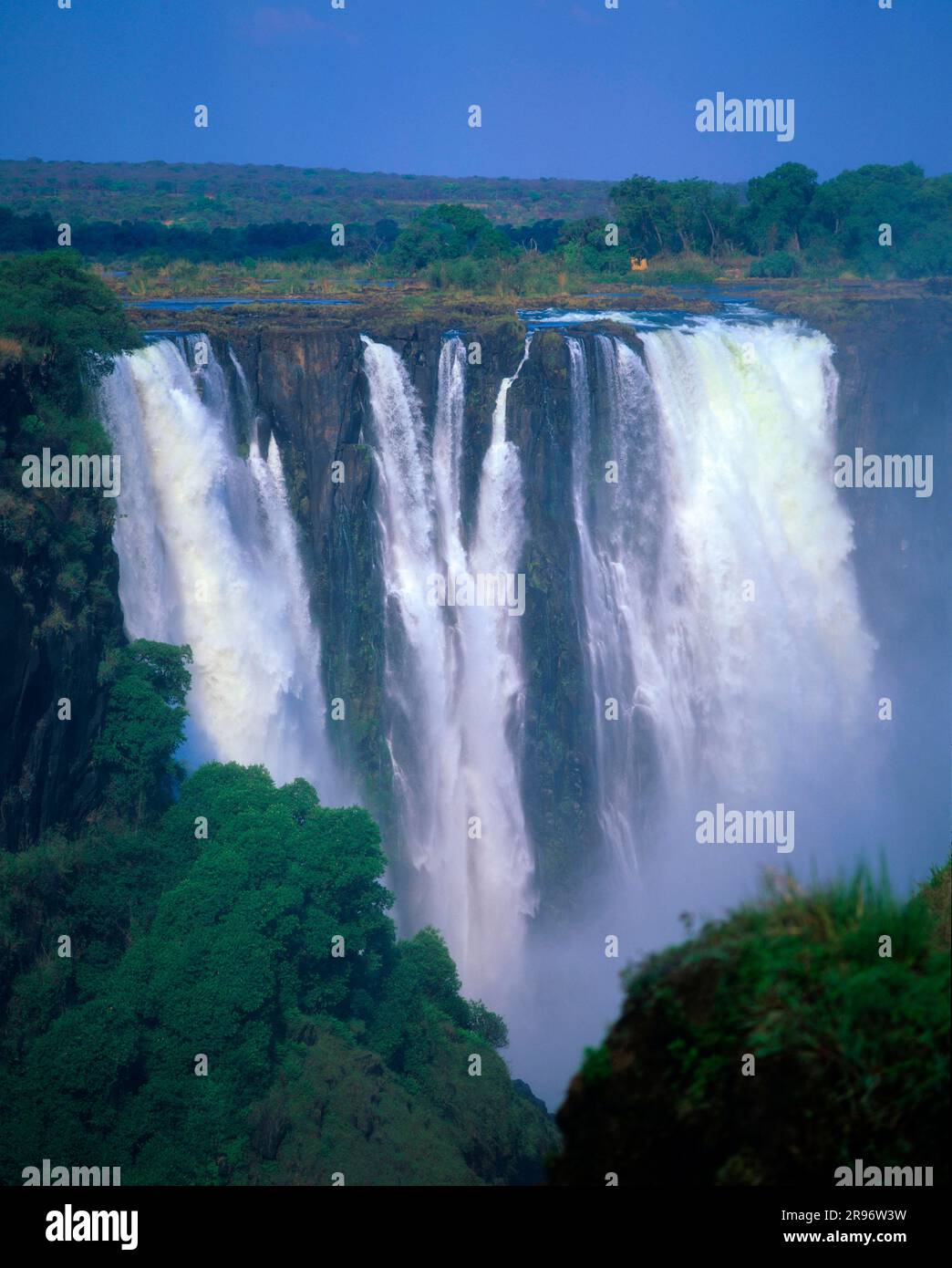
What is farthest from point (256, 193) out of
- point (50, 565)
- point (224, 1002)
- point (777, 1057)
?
point (777, 1057)

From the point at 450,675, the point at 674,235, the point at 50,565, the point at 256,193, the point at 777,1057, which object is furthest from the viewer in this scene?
the point at 256,193

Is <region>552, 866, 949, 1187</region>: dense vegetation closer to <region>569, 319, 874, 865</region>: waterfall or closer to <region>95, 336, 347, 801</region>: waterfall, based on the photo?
<region>95, 336, 347, 801</region>: waterfall

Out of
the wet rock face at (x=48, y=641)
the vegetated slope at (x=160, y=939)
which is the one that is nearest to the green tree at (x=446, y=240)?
the vegetated slope at (x=160, y=939)

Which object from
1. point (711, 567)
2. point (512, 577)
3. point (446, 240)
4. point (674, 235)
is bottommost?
point (512, 577)

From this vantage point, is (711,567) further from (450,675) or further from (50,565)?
(50,565)

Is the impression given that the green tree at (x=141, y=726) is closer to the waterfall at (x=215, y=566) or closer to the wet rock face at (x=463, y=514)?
the waterfall at (x=215, y=566)

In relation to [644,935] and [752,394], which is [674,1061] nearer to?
[644,935]
